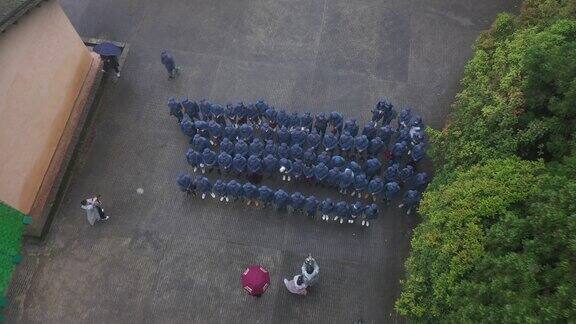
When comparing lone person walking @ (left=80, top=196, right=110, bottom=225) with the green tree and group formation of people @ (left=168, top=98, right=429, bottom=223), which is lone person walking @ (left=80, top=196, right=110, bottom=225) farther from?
the green tree

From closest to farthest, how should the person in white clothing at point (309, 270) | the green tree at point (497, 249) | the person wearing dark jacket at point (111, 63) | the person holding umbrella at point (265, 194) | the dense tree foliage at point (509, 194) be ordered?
the green tree at point (497, 249) < the dense tree foliage at point (509, 194) < the person in white clothing at point (309, 270) < the person holding umbrella at point (265, 194) < the person wearing dark jacket at point (111, 63)

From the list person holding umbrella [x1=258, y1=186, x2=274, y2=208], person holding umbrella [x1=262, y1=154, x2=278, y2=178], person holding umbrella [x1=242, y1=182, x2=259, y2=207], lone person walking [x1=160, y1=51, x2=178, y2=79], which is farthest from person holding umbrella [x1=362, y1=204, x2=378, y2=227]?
lone person walking [x1=160, y1=51, x2=178, y2=79]

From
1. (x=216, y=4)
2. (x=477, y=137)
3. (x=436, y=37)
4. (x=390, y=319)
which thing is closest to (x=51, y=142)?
(x=216, y=4)

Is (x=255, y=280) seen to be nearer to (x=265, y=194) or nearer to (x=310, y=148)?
(x=265, y=194)

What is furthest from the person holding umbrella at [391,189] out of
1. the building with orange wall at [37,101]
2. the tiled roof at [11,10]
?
the tiled roof at [11,10]

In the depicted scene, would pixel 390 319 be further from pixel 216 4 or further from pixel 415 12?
Result: pixel 216 4

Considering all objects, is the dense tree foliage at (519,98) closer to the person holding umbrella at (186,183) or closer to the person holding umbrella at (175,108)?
the person holding umbrella at (186,183)
